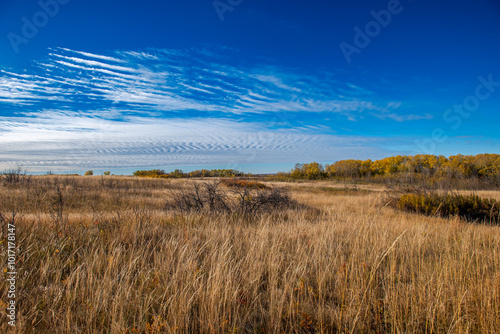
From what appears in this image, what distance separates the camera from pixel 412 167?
58219 millimetres

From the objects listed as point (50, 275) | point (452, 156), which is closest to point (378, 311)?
point (50, 275)

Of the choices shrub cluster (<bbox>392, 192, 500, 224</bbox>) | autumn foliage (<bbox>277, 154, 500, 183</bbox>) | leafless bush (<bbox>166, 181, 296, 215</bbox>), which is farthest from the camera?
autumn foliage (<bbox>277, 154, 500, 183</bbox>)

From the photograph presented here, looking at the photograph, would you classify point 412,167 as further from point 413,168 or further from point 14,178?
point 14,178

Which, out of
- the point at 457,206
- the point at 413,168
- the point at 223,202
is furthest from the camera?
the point at 413,168

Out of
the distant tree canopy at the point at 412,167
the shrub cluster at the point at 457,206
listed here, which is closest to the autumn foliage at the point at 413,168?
the distant tree canopy at the point at 412,167

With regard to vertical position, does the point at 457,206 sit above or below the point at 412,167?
below

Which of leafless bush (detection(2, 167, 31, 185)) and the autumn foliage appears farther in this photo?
the autumn foliage

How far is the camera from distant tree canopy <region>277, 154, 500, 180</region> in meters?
44.8

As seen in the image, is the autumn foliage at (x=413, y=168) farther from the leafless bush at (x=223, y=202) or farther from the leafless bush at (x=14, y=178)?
the leafless bush at (x=14, y=178)

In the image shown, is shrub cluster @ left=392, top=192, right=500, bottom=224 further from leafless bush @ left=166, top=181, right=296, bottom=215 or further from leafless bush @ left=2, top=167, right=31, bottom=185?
leafless bush @ left=2, top=167, right=31, bottom=185

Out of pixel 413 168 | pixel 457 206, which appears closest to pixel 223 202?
pixel 457 206

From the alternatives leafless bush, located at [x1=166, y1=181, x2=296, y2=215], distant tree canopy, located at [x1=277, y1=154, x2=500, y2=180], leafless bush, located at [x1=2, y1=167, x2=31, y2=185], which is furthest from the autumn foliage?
leafless bush, located at [x1=2, y1=167, x2=31, y2=185]

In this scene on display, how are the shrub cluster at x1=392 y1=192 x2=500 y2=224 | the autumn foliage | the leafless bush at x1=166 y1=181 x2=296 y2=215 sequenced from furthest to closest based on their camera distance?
the autumn foliage
the shrub cluster at x1=392 y1=192 x2=500 y2=224
the leafless bush at x1=166 y1=181 x2=296 y2=215

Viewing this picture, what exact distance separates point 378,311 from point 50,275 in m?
4.30
